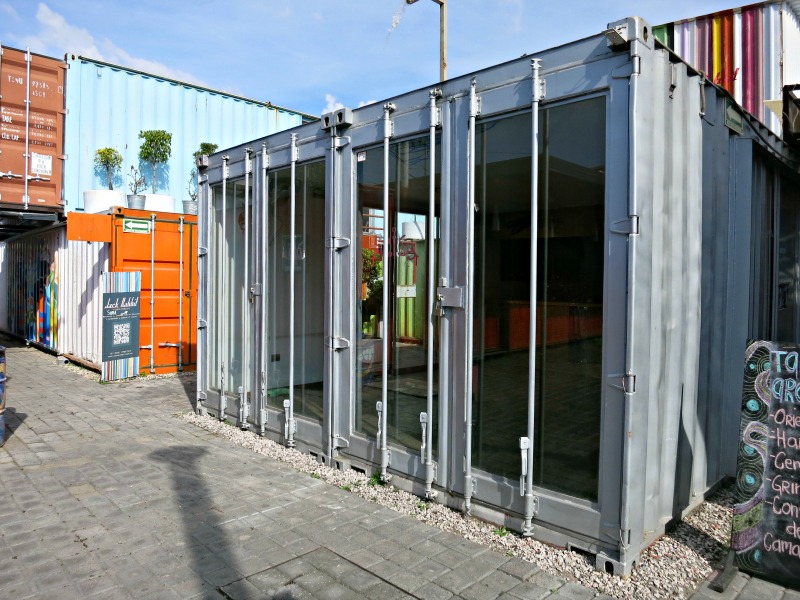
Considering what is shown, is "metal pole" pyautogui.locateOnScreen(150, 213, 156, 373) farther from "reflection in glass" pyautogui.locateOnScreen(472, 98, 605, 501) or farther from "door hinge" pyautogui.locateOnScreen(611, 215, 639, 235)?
"door hinge" pyautogui.locateOnScreen(611, 215, 639, 235)

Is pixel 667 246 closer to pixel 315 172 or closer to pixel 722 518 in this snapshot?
pixel 722 518

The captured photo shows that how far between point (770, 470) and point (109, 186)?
562 inches

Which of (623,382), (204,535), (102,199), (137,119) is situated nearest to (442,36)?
(102,199)

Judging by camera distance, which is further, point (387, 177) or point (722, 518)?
point (387, 177)

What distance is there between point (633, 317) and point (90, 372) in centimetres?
1067

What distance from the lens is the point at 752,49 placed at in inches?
326

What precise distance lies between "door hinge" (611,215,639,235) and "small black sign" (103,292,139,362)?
8.96 m

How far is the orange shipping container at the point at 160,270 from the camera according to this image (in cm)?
1044

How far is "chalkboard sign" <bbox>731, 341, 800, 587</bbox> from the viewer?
3.55 metres

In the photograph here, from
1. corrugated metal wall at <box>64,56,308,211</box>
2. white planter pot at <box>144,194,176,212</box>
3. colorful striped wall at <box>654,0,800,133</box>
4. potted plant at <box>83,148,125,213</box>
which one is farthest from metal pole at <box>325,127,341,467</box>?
corrugated metal wall at <box>64,56,308,211</box>

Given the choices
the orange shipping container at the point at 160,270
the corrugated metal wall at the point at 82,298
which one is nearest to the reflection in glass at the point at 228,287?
the orange shipping container at the point at 160,270

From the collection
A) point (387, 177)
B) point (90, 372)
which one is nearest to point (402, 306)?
point (387, 177)

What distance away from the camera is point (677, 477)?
428cm

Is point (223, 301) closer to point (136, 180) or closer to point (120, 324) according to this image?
point (120, 324)
